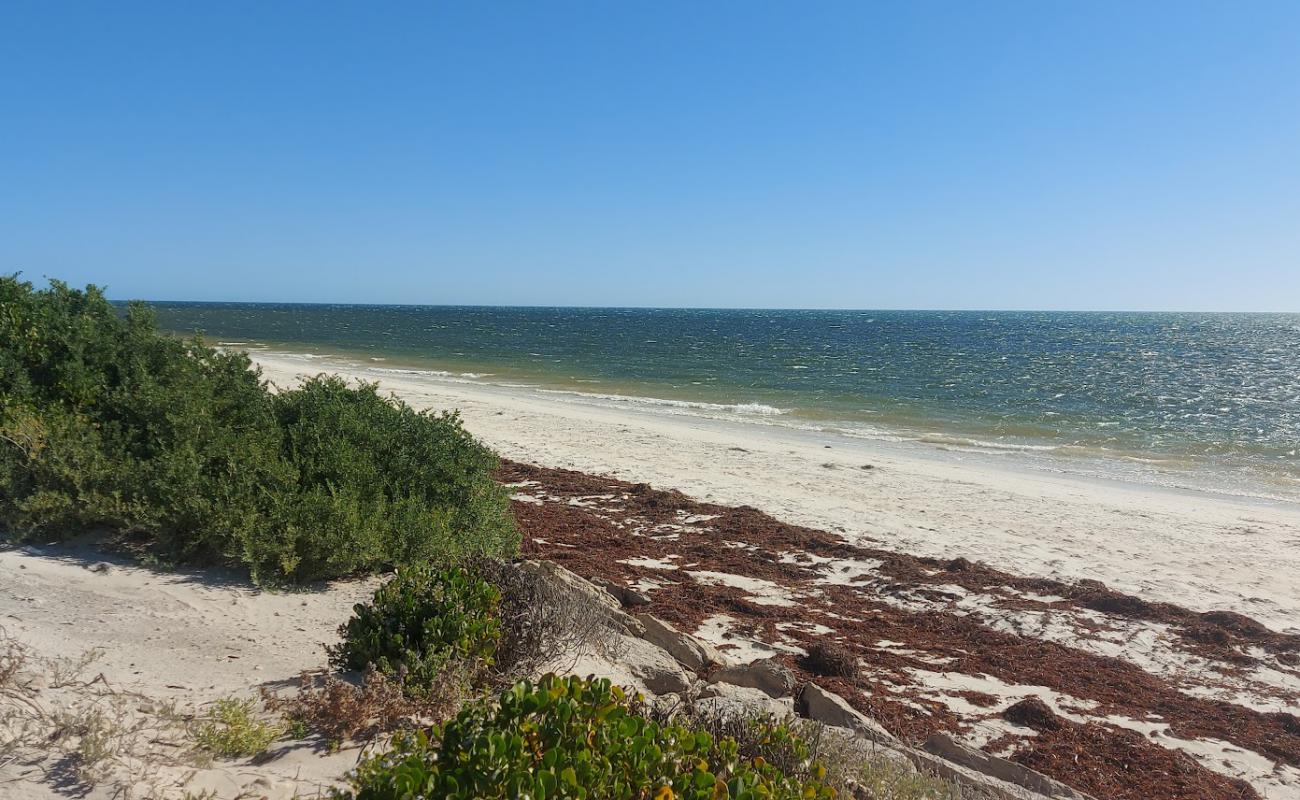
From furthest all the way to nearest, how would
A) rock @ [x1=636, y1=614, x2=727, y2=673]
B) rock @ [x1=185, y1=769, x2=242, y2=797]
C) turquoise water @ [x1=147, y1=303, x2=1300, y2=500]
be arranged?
turquoise water @ [x1=147, y1=303, x2=1300, y2=500] < rock @ [x1=636, y1=614, x2=727, y2=673] < rock @ [x1=185, y1=769, x2=242, y2=797]

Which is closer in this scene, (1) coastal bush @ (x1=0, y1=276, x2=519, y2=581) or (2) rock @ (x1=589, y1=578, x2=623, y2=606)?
(1) coastal bush @ (x1=0, y1=276, x2=519, y2=581)

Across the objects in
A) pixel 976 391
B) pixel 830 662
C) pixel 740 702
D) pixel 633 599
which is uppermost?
pixel 740 702

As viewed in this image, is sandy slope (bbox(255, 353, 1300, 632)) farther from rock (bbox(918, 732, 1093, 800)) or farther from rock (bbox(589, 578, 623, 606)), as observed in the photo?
rock (bbox(918, 732, 1093, 800))

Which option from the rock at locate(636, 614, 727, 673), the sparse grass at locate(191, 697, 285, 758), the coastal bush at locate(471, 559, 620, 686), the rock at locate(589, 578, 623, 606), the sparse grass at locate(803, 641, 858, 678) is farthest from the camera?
the rock at locate(589, 578, 623, 606)

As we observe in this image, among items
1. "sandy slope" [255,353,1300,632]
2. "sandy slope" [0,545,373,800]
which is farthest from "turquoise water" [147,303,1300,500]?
"sandy slope" [0,545,373,800]

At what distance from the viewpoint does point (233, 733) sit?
331 centimetres

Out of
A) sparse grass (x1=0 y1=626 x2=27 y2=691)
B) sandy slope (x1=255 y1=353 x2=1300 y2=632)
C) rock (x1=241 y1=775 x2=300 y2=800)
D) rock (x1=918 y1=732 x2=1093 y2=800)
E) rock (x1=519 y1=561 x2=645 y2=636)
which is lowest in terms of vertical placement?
sandy slope (x1=255 y1=353 x2=1300 y2=632)

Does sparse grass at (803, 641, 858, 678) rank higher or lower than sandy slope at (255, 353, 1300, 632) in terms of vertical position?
higher

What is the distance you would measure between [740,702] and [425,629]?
1.78 m

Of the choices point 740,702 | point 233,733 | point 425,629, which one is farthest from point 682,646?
point 233,733

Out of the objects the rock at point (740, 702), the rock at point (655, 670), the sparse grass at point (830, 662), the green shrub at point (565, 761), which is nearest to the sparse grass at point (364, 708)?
the green shrub at point (565, 761)

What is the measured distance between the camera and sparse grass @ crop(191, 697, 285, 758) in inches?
129

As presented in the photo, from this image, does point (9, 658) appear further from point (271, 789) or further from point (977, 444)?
point (977, 444)

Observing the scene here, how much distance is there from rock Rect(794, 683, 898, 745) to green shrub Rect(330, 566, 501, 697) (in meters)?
1.95
